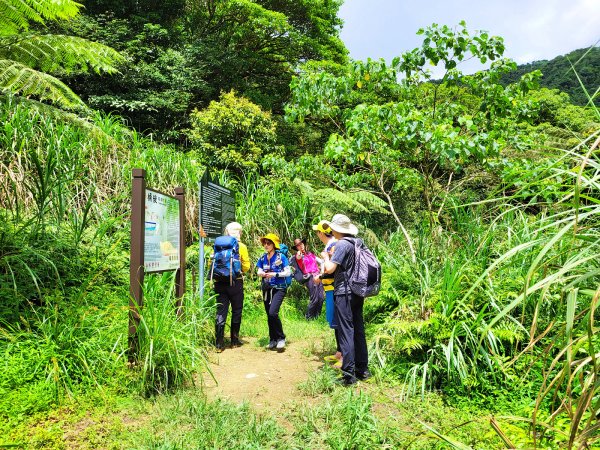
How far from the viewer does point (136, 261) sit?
4160 mm

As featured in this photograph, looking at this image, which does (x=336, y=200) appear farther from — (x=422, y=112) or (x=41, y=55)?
(x=41, y=55)

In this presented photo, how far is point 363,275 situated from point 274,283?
1.96 metres

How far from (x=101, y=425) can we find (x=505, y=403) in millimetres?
3402

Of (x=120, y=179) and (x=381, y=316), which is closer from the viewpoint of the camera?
(x=381, y=316)

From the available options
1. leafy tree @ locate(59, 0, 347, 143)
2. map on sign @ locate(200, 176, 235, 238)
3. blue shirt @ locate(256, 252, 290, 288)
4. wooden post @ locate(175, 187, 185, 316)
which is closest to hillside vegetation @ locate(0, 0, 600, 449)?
wooden post @ locate(175, 187, 185, 316)

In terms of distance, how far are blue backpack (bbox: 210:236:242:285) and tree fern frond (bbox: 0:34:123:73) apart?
4162mm

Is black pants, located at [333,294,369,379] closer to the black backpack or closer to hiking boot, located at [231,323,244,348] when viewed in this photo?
the black backpack

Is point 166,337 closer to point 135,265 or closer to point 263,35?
point 135,265

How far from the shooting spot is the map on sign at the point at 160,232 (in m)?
4.45

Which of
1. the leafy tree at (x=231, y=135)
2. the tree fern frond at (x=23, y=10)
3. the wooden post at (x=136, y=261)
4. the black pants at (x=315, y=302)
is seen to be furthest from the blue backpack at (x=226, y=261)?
the leafy tree at (x=231, y=135)

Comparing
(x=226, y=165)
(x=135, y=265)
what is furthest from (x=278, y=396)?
(x=226, y=165)

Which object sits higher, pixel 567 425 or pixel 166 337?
pixel 166 337

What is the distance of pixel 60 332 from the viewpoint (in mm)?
3852

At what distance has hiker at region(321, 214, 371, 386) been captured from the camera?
431cm
